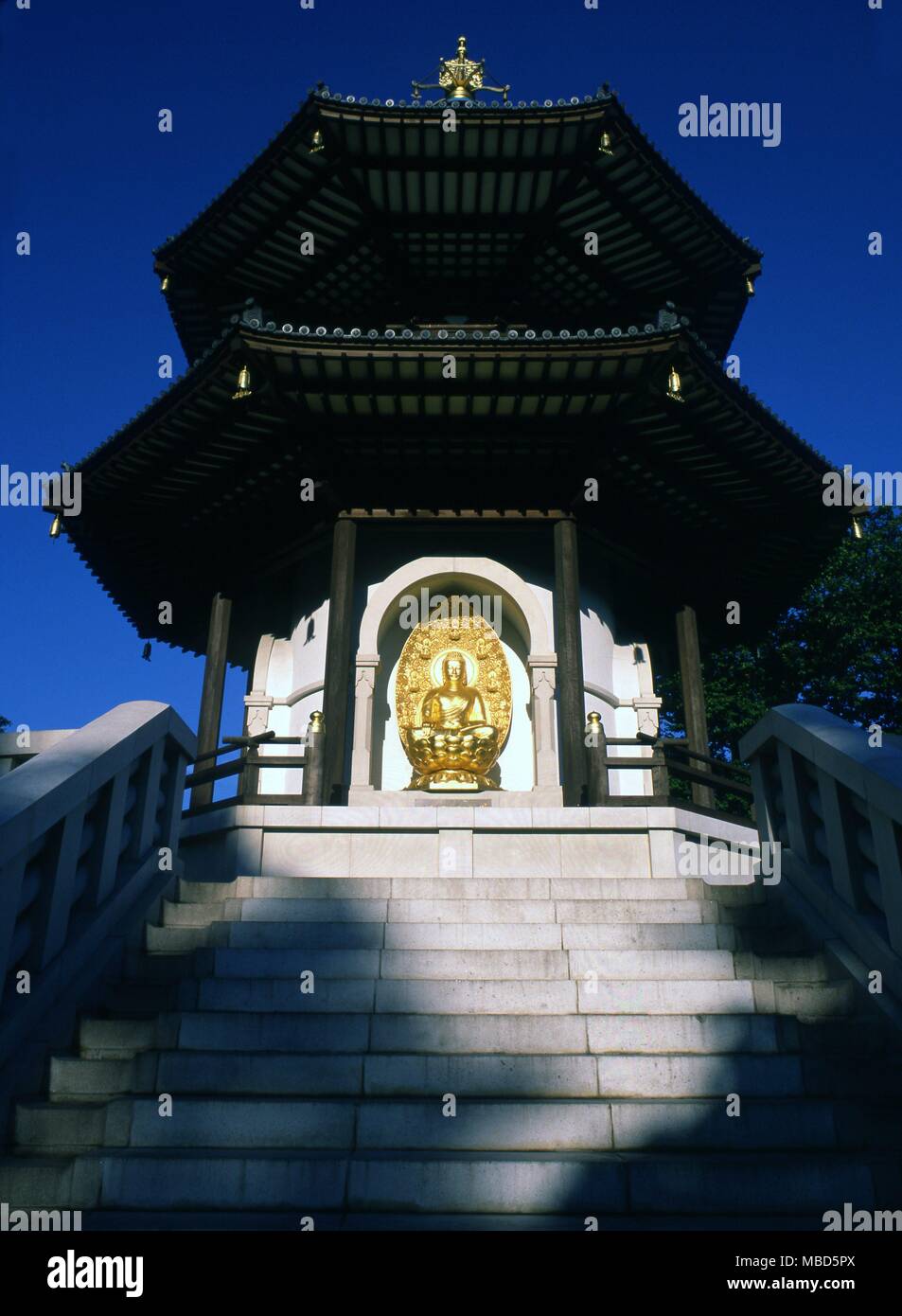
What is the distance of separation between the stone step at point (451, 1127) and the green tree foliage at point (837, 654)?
22025mm

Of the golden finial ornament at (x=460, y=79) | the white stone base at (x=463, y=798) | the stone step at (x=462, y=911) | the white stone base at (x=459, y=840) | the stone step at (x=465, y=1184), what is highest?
the golden finial ornament at (x=460, y=79)

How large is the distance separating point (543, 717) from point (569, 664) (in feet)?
3.07

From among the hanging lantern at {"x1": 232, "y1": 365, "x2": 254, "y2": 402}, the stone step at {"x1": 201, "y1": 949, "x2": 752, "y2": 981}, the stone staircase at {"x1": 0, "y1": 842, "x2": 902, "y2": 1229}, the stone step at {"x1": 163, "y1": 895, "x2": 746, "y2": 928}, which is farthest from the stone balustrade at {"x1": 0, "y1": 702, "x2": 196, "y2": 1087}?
the hanging lantern at {"x1": 232, "y1": 365, "x2": 254, "y2": 402}

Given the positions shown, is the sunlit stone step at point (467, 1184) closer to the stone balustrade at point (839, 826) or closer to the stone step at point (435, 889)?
the stone balustrade at point (839, 826)

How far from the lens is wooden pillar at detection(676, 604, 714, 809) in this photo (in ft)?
42.9

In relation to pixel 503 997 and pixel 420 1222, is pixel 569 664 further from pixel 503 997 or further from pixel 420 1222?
pixel 420 1222

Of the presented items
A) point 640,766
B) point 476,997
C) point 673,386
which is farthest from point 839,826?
point 673,386

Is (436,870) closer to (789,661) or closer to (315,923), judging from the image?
(315,923)

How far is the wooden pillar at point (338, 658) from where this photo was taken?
11320 millimetres

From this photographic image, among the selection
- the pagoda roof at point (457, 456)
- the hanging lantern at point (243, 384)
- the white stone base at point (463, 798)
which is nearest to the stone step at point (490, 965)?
the white stone base at point (463, 798)

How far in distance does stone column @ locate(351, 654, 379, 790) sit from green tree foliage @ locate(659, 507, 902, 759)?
15230 millimetres

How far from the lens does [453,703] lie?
12.4m

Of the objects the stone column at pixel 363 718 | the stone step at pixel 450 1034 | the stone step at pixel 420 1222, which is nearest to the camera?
the stone step at pixel 420 1222
